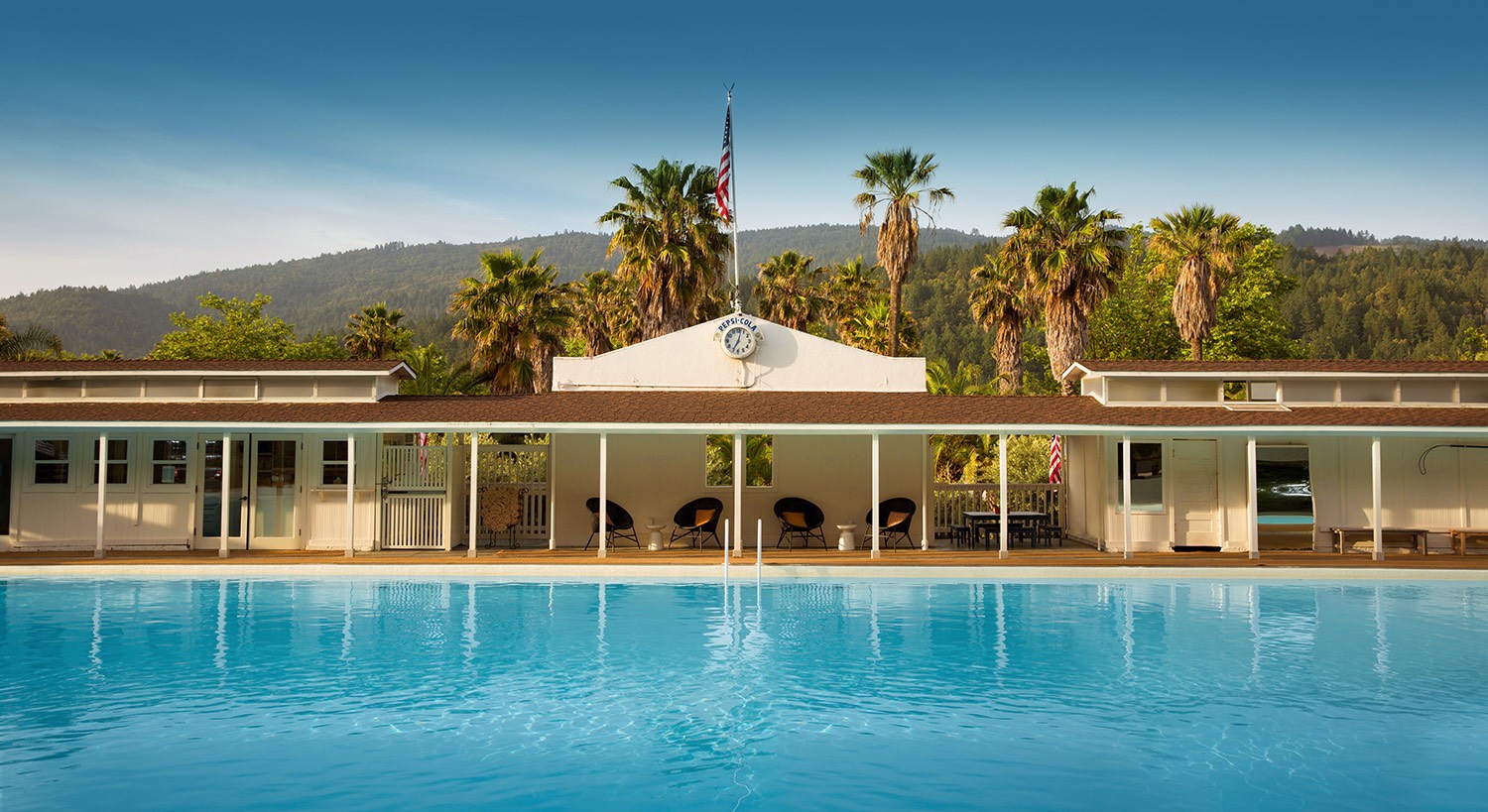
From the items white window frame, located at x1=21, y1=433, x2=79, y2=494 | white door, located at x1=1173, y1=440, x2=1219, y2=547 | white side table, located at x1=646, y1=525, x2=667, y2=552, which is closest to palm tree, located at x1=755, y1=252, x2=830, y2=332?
white door, located at x1=1173, y1=440, x2=1219, y2=547

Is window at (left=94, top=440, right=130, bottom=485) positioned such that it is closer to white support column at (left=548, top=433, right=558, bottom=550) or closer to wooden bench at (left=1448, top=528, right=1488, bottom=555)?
white support column at (left=548, top=433, right=558, bottom=550)

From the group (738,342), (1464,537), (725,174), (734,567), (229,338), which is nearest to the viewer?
(734,567)

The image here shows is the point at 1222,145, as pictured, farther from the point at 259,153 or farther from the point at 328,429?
the point at 259,153

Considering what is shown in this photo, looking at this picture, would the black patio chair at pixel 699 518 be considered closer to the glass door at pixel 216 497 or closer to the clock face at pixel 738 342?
the clock face at pixel 738 342

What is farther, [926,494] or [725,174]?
[725,174]

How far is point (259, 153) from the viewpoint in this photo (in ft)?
135

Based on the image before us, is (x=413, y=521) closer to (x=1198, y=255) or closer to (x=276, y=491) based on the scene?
(x=276, y=491)

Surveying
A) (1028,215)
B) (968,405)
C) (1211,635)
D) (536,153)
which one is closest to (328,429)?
(968,405)

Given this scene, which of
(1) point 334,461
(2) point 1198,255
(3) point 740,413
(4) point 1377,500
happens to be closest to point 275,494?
(1) point 334,461

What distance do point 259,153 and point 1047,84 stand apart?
29968mm

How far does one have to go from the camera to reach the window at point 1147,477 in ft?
62.8

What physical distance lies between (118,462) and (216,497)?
1.76 m

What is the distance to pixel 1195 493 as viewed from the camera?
755 inches

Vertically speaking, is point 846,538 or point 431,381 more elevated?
point 431,381
